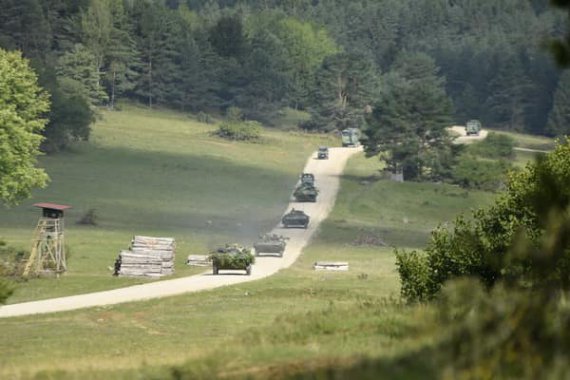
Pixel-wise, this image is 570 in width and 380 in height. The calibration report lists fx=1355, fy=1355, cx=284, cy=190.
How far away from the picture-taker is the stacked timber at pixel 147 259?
63.2 meters

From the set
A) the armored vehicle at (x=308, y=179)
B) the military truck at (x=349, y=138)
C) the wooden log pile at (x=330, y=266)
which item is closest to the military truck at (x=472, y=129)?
the military truck at (x=349, y=138)

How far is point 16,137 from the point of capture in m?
73.2

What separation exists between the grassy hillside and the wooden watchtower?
93cm

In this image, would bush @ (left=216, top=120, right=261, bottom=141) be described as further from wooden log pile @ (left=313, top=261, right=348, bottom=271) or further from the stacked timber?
the stacked timber

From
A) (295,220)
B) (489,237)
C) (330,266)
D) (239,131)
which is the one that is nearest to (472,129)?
(239,131)

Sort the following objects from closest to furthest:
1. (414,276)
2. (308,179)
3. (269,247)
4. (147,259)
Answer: (414,276), (147,259), (269,247), (308,179)

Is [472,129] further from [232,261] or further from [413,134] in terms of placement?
[232,261]

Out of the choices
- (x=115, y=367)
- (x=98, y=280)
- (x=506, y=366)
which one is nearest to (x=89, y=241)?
(x=98, y=280)

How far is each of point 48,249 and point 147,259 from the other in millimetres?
4666

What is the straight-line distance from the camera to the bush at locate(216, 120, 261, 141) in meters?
156

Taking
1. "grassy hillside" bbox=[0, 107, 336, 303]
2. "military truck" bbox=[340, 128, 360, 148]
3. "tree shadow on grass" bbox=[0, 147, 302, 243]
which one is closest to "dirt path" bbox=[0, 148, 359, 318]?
"grassy hillside" bbox=[0, 107, 336, 303]

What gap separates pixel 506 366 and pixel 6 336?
31.7 metres

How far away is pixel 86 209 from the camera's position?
310 ft

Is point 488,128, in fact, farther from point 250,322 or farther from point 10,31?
point 250,322
